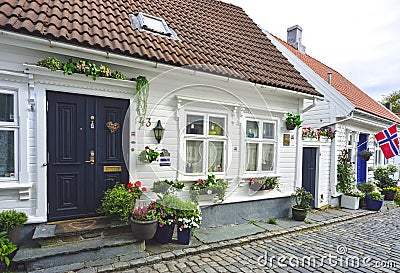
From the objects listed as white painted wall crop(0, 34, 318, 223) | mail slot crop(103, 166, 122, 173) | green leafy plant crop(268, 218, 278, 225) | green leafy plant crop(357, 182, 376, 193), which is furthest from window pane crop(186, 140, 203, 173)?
green leafy plant crop(357, 182, 376, 193)

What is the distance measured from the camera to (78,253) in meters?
3.32

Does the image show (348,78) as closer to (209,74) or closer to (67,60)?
(209,74)

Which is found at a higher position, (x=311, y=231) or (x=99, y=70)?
(x=99, y=70)

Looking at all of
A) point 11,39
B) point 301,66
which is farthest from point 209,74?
point 301,66

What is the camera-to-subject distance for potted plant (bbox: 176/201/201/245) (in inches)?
161

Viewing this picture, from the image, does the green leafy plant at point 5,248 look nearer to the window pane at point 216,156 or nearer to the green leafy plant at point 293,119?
the window pane at point 216,156

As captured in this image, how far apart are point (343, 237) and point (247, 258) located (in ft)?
8.56

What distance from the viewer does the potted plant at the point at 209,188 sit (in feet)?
15.8

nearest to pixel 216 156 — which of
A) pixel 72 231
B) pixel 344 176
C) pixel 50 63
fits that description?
pixel 72 231

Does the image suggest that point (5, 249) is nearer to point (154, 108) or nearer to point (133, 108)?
point (133, 108)

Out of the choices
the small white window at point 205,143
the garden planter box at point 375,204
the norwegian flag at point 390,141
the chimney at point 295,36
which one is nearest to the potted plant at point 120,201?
the small white window at point 205,143

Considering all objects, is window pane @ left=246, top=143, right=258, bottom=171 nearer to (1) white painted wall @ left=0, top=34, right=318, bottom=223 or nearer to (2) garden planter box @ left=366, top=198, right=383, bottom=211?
(1) white painted wall @ left=0, top=34, right=318, bottom=223

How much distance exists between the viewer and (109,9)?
195 inches

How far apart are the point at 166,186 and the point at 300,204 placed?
3788mm
